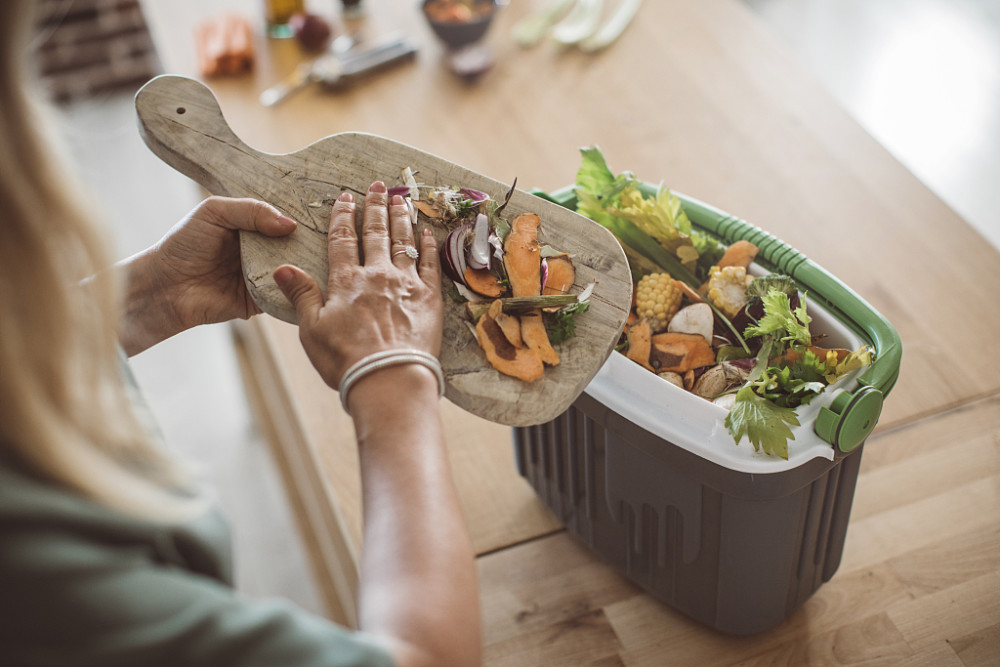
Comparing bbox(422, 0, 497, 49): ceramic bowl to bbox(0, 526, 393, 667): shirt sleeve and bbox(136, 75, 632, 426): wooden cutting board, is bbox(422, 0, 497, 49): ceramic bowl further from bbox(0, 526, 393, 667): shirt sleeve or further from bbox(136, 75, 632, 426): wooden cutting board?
bbox(0, 526, 393, 667): shirt sleeve

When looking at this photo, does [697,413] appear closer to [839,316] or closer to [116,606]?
[839,316]

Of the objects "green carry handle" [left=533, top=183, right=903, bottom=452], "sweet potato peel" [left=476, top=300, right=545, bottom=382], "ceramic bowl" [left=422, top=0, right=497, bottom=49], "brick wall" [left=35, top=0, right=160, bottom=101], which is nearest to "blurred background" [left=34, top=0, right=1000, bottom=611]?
"brick wall" [left=35, top=0, right=160, bottom=101]

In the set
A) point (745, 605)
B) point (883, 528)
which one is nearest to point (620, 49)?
point (883, 528)

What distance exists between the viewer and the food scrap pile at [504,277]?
78cm

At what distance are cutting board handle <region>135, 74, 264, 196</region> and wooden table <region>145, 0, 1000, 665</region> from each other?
43 cm

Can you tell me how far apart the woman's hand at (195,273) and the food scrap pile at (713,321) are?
364mm

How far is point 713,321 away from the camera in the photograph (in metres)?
0.85

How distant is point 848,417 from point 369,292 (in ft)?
1.40

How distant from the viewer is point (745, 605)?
2.83 feet

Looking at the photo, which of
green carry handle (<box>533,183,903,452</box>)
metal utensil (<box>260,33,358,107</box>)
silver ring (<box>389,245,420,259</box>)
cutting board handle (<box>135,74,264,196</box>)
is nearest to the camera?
green carry handle (<box>533,183,903,452</box>)

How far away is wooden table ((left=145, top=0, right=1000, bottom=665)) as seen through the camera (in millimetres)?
937

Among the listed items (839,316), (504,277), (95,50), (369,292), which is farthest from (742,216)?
(95,50)

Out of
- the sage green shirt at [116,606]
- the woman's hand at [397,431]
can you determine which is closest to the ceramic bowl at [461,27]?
the woman's hand at [397,431]

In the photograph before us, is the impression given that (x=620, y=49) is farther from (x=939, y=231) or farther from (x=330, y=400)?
(x=330, y=400)
